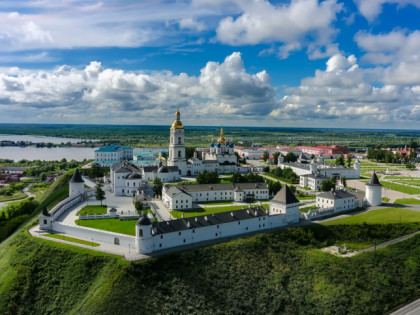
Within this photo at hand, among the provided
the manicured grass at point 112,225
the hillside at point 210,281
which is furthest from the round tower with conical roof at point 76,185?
the hillside at point 210,281

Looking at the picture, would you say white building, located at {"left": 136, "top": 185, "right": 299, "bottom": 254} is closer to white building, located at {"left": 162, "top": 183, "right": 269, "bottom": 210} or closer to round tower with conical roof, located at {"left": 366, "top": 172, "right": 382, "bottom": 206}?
white building, located at {"left": 162, "top": 183, "right": 269, "bottom": 210}

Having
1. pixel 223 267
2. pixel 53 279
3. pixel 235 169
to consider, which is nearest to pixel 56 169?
pixel 235 169

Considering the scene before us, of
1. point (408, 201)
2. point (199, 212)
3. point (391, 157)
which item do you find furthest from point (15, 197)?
point (391, 157)

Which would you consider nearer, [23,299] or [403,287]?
[23,299]

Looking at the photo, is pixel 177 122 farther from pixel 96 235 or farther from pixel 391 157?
pixel 391 157

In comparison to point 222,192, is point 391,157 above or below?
above

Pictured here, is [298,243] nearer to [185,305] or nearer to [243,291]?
[243,291]
